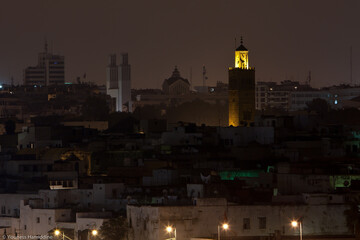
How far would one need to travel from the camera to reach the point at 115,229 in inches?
2072

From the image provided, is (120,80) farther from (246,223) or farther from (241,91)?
(246,223)

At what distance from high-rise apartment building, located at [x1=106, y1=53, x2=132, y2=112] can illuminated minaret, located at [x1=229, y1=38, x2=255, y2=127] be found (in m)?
88.0

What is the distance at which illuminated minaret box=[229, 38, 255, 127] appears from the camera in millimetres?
93750

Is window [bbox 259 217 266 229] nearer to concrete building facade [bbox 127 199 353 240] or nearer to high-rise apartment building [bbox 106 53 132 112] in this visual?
concrete building facade [bbox 127 199 353 240]

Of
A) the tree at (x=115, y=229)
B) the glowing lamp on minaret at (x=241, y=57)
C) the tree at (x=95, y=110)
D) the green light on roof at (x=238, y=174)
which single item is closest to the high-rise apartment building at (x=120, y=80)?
the tree at (x=95, y=110)

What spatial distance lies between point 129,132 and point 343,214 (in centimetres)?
3950

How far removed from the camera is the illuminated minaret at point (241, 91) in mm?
93750

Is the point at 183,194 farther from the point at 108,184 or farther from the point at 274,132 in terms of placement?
the point at 274,132

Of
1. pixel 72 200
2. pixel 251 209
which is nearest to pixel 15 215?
pixel 72 200

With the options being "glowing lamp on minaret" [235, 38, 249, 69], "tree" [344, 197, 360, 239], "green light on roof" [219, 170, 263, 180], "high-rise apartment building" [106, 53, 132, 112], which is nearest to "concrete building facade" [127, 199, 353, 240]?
"tree" [344, 197, 360, 239]

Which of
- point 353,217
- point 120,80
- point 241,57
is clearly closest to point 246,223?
point 353,217

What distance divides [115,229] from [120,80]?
5426 inches

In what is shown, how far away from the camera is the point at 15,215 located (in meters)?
62.9

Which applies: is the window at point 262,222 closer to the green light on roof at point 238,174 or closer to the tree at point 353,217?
the tree at point 353,217
